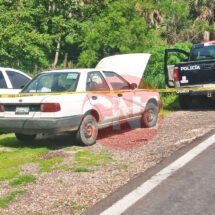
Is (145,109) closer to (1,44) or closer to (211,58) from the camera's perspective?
(211,58)

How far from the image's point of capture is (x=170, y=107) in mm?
14945

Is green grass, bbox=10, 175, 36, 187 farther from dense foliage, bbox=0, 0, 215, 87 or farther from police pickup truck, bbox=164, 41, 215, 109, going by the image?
dense foliage, bbox=0, 0, 215, 87

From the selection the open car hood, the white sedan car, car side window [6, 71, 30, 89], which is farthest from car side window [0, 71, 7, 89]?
the open car hood

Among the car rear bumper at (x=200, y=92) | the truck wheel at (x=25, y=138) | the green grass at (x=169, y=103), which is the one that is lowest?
the truck wheel at (x=25, y=138)

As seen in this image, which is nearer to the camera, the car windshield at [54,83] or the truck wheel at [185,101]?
the car windshield at [54,83]

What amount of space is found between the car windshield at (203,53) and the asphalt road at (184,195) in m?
7.77

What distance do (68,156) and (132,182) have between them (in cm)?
214

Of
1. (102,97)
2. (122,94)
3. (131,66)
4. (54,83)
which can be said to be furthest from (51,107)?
(131,66)

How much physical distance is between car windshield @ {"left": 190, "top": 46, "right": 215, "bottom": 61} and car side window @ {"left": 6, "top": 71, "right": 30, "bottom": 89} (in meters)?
5.46

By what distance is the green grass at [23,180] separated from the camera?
6.01m

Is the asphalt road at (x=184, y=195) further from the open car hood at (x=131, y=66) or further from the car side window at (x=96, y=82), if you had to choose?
the open car hood at (x=131, y=66)

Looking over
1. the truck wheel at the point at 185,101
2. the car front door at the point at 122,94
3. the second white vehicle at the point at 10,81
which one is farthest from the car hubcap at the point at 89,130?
the truck wheel at the point at 185,101

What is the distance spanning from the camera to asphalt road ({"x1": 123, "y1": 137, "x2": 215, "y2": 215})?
481 centimetres

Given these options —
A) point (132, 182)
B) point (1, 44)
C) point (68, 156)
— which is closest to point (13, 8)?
point (1, 44)
